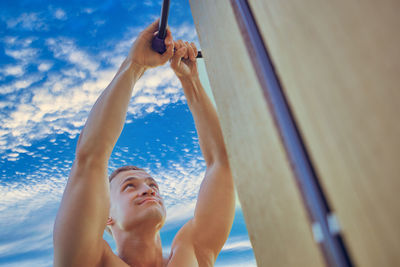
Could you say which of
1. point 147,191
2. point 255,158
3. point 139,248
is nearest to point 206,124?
point 147,191

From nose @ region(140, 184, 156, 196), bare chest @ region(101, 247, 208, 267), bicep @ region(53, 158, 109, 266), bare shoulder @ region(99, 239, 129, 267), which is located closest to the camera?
bicep @ region(53, 158, 109, 266)

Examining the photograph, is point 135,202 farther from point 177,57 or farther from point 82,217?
point 177,57

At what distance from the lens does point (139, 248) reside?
2.80 feet

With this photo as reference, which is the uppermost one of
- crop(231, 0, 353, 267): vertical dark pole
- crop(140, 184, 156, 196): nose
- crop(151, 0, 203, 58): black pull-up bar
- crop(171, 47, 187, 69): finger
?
crop(171, 47, 187, 69): finger

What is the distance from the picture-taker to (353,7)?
4.9 inches

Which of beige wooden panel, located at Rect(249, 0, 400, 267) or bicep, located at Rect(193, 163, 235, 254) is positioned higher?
bicep, located at Rect(193, 163, 235, 254)

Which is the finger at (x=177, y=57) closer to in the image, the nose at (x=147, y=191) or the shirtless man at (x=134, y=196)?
the shirtless man at (x=134, y=196)

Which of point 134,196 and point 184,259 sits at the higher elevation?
point 134,196

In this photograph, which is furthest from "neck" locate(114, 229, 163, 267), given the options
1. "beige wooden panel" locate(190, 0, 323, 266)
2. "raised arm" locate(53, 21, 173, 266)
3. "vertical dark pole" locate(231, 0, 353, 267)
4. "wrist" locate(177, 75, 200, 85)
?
"vertical dark pole" locate(231, 0, 353, 267)

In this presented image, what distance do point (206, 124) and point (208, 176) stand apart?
0.17m

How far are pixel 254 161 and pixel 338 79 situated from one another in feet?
0.32

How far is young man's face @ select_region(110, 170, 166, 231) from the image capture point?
0.89 m

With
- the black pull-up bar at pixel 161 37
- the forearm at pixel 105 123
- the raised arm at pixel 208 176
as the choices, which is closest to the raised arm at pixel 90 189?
the forearm at pixel 105 123

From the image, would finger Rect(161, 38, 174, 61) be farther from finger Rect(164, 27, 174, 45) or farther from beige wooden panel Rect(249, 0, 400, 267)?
beige wooden panel Rect(249, 0, 400, 267)
